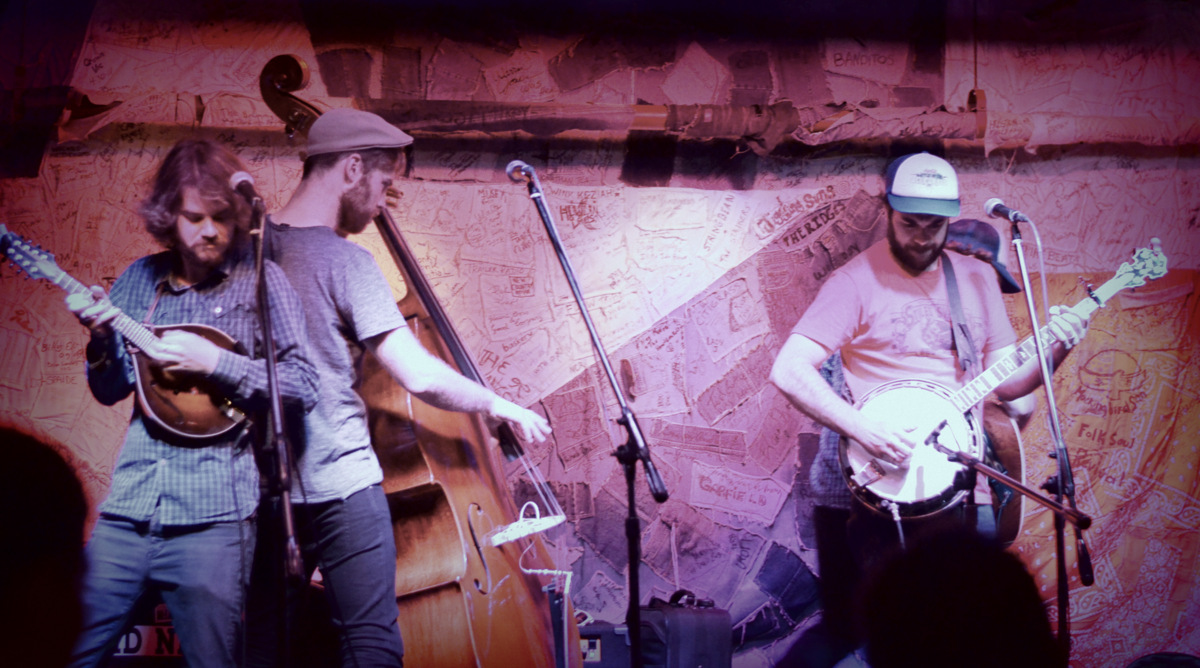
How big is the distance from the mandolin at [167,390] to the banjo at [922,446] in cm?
196

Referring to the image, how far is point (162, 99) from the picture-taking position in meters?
2.69

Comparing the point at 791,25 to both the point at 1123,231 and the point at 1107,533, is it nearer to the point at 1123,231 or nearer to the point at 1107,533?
the point at 1123,231

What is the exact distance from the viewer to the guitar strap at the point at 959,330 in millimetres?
2715

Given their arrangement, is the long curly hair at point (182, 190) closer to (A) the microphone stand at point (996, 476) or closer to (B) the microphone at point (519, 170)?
(B) the microphone at point (519, 170)

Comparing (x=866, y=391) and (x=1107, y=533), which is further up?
(x=866, y=391)

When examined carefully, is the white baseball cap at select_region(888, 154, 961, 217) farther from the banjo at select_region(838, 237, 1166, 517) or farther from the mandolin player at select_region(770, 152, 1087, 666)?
the banjo at select_region(838, 237, 1166, 517)

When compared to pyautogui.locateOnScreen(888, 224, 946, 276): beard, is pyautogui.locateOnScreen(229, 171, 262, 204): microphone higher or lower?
higher

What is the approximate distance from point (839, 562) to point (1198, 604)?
1430mm

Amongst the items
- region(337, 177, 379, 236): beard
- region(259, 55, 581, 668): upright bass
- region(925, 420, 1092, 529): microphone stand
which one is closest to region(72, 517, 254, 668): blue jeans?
region(259, 55, 581, 668): upright bass

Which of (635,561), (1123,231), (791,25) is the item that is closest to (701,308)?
(635,561)

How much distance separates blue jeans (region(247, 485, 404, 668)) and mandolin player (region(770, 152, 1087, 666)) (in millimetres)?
1415

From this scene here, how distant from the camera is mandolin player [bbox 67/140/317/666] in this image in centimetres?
210

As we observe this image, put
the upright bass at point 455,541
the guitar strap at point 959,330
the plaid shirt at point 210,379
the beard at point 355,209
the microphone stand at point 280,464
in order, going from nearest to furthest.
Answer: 1. the microphone stand at point 280,464
2. the plaid shirt at point 210,379
3. the upright bass at point 455,541
4. the beard at point 355,209
5. the guitar strap at point 959,330

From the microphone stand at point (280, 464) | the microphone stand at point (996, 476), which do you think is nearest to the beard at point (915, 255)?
the microphone stand at point (996, 476)
